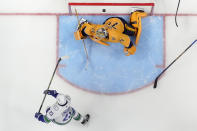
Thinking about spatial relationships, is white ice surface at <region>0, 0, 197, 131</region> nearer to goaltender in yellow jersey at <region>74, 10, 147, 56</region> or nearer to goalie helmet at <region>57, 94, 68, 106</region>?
goaltender in yellow jersey at <region>74, 10, 147, 56</region>

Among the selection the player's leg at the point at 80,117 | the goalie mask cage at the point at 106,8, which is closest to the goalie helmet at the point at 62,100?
the player's leg at the point at 80,117

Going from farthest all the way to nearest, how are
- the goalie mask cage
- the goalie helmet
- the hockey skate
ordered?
the goalie mask cage
the hockey skate
the goalie helmet

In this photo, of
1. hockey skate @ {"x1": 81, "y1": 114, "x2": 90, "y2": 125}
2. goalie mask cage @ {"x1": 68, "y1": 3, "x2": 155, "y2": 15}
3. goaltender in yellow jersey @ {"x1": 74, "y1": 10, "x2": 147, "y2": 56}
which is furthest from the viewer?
goalie mask cage @ {"x1": 68, "y1": 3, "x2": 155, "y2": 15}

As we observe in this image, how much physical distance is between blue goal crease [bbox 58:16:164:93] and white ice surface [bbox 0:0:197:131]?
0.07m

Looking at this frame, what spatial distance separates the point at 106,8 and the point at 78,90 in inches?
29.9

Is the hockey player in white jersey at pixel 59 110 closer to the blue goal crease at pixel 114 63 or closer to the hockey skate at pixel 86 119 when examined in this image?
the hockey skate at pixel 86 119

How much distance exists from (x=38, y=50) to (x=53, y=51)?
0.44ft

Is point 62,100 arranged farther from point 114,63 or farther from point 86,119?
point 114,63

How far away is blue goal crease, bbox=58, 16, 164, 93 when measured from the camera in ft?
7.40

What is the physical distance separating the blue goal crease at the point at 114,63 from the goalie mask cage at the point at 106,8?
66 millimetres

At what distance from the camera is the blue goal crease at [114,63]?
226 centimetres

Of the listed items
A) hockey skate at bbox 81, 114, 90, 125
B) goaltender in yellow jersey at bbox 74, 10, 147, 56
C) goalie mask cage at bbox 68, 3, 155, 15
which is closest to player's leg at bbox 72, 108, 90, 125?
hockey skate at bbox 81, 114, 90, 125

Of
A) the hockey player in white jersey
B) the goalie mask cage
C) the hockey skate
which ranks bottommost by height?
the hockey skate

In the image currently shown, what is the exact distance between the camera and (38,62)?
2316 millimetres
